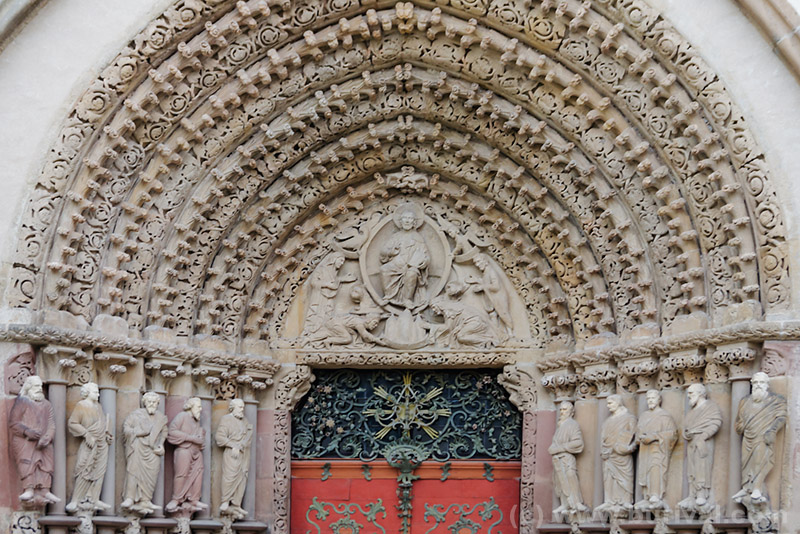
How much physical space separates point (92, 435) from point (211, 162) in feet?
7.98

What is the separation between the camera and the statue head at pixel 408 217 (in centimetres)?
1111

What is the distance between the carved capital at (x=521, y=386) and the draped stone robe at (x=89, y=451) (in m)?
3.45

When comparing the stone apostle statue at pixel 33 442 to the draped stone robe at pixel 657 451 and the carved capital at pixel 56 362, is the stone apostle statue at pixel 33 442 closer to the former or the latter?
the carved capital at pixel 56 362

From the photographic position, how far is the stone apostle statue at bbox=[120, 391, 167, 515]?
971cm

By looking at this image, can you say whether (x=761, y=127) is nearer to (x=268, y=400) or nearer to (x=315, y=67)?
(x=315, y=67)

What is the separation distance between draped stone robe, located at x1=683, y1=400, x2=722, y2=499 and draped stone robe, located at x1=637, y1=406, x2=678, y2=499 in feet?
0.92

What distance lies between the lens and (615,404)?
32.5 feet

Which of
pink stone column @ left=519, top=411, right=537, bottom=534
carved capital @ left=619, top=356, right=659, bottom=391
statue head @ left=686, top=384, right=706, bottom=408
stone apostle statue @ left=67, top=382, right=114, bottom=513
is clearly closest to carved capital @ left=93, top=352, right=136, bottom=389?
stone apostle statue @ left=67, top=382, right=114, bottom=513

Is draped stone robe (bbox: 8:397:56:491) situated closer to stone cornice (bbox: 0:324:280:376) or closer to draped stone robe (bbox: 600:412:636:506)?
stone cornice (bbox: 0:324:280:376)

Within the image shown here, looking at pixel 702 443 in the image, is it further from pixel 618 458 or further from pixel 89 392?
pixel 89 392

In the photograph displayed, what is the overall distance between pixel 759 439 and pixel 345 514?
3.85m

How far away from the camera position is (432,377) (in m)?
11.1

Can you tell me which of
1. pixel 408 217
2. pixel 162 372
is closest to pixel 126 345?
pixel 162 372

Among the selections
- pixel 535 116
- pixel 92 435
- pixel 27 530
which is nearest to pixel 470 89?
pixel 535 116
